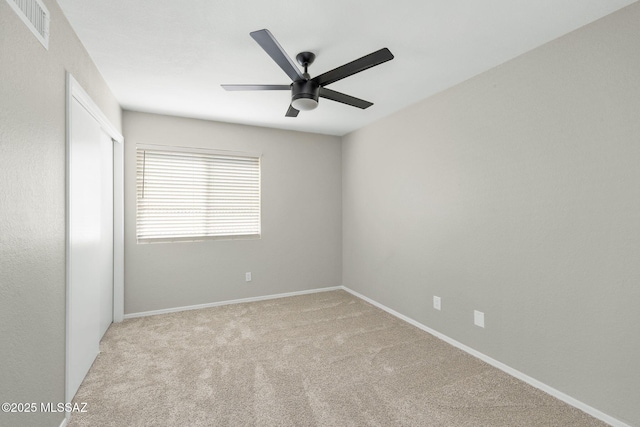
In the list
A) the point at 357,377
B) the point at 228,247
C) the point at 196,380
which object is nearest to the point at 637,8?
the point at 357,377

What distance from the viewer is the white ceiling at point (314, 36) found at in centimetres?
171

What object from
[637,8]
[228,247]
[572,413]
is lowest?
[572,413]

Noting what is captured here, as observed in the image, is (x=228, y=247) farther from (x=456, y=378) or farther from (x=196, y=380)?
(x=456, y=378)

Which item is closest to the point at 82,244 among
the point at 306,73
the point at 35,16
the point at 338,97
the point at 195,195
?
the point at 35,16

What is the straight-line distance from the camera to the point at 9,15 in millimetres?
1197

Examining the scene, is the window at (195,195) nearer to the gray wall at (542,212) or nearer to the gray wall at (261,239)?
the gray wall at (261,239)

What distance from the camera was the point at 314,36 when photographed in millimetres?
1981

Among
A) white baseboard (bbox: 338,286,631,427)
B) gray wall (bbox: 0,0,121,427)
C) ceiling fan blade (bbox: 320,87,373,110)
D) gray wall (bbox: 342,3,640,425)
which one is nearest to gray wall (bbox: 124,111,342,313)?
gray wall (bbox: 342,3,640,425)

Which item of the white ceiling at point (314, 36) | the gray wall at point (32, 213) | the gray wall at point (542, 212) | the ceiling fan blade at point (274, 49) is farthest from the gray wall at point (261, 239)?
the ceiling fan blade at point (274, 49)

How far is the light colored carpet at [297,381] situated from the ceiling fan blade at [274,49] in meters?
2.16

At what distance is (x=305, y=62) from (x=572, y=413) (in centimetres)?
295

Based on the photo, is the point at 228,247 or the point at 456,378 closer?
the point at 456,378

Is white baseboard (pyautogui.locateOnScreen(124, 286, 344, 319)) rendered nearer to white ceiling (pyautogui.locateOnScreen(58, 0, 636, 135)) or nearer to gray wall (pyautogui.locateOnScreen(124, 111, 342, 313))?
gray wall (pyautogui.locateOnScreen(124, 111, 342, 313))

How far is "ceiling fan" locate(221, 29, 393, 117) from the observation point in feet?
5.47
